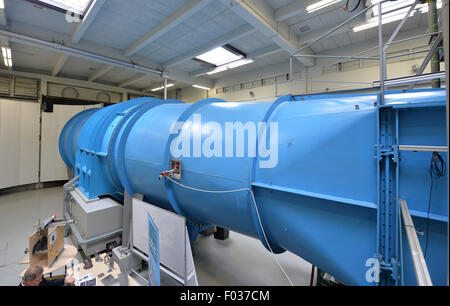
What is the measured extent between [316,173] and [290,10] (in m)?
4.50

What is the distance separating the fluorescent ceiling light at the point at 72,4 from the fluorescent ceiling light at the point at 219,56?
3273mm

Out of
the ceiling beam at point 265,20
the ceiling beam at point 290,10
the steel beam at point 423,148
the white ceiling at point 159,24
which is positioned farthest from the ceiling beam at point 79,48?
the steel beam at point 423,148

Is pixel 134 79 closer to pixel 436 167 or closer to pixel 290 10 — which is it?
pixel 290 10

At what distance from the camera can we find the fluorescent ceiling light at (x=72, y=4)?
4137 mm

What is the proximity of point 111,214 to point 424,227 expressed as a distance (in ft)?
10.1

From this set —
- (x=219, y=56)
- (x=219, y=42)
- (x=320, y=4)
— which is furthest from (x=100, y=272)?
(x=219, y=56)

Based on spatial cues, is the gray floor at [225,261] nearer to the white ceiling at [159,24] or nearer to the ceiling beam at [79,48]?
the ceiling beam at [79,48]

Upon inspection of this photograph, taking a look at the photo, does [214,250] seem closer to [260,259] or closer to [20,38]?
[260,259]

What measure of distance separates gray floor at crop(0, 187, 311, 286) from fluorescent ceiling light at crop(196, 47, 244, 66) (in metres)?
5.57

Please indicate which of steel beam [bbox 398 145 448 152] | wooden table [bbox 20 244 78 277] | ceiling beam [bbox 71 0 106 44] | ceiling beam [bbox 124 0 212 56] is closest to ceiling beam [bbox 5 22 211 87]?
ceiling beam [bbox 71 0 106 44]

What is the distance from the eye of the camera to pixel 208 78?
9.57 m

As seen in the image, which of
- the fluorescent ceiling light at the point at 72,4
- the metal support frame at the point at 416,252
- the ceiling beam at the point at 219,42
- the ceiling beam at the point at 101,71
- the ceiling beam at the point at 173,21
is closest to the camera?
the metal support frame at the point at 416,252

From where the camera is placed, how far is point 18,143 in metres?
6.39
